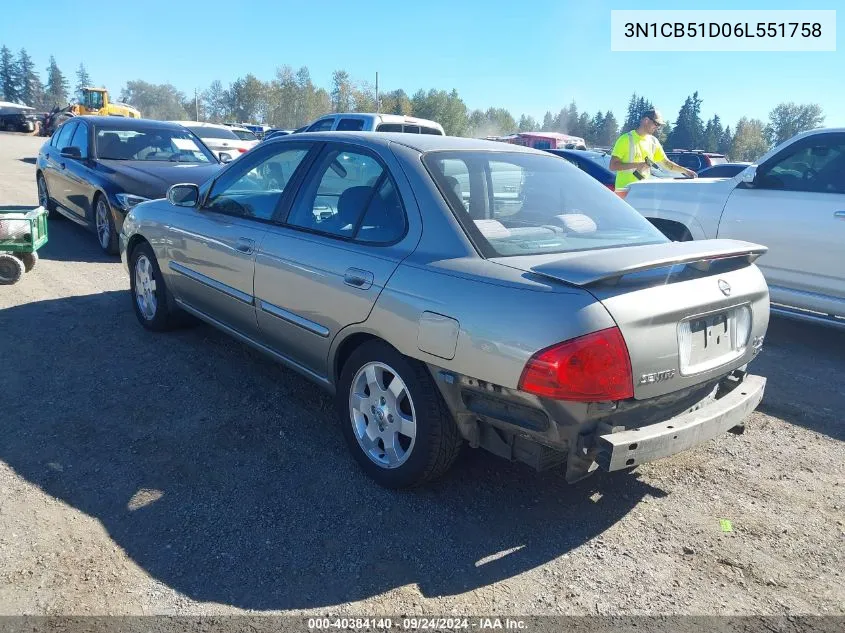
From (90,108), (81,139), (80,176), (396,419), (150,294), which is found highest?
(90,108)

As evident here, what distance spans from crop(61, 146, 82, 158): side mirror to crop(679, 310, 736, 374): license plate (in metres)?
8.47

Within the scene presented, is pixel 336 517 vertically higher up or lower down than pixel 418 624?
higher up

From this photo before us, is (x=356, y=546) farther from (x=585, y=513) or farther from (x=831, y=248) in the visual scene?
(x=831, y=248)

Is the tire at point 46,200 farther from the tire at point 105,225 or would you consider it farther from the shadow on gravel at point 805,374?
the shadow on gravel at point 805,374

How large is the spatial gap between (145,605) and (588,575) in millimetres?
1700

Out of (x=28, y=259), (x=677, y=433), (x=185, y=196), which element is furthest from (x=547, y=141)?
(x=677, y=433)

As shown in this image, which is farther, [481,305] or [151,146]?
[151,146]

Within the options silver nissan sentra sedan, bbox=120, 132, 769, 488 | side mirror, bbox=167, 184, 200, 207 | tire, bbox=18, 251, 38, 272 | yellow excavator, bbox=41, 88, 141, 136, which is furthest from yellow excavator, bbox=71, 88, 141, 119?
silver nissan sentra sedan, bbox=120, 132, 769, 488

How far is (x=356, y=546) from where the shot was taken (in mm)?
2766

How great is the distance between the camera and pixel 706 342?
2.81 metres

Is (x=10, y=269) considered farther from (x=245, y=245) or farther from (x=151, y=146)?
(x=245, y=245)

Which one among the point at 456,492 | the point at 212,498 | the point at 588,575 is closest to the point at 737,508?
the point at 588,575

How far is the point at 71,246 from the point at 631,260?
8218 millimetres

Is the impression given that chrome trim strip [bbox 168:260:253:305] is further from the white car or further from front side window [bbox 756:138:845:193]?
the white car
